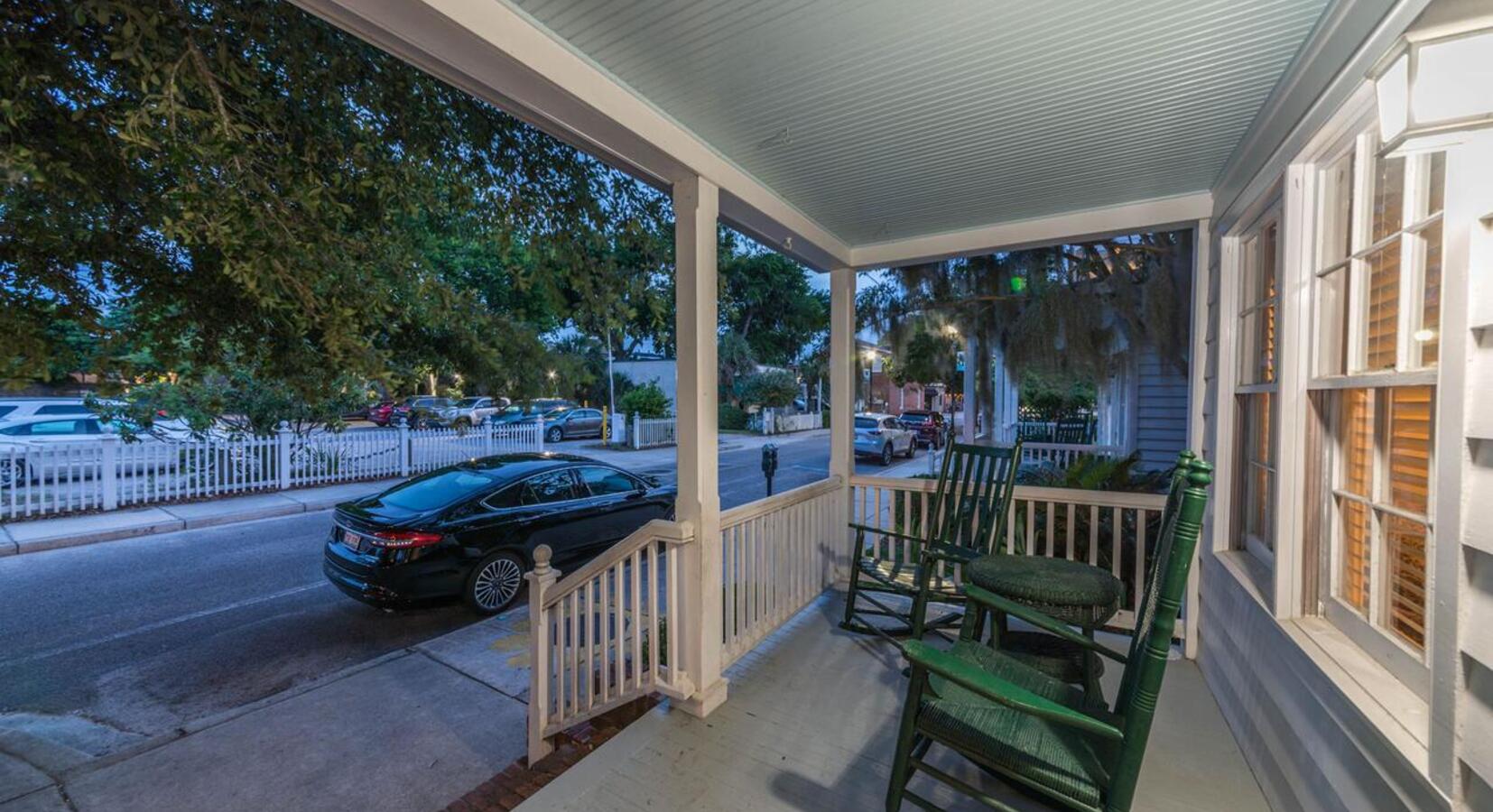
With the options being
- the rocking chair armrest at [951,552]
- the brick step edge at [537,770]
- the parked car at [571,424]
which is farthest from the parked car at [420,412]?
the rocking chair armrest at [951,552]

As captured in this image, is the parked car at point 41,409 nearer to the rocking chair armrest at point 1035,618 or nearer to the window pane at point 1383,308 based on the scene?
the rocking chair armrest at point 1035,618

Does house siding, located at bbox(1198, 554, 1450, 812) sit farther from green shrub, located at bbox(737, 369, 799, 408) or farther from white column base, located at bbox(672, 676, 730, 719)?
green shrub, located at bbox(737, 369, 799, 408)

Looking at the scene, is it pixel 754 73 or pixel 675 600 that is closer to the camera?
pixel 754 73

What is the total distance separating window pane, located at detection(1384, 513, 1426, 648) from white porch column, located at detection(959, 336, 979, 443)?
4050 mm

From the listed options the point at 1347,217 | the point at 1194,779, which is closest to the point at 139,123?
the point at 1347,217

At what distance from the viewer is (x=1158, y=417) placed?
653cm

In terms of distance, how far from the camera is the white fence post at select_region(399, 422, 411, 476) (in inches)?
373

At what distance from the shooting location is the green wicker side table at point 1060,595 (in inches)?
74.5

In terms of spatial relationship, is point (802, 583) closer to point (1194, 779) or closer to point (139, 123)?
point (1194, 779)

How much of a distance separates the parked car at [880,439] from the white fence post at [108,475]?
1127 centimetres

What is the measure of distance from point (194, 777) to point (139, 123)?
2350 millimetres

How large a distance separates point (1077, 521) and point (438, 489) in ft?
15.1

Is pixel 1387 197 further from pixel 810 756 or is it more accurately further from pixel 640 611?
pixel 640 611

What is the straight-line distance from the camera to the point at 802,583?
10.6 ft
